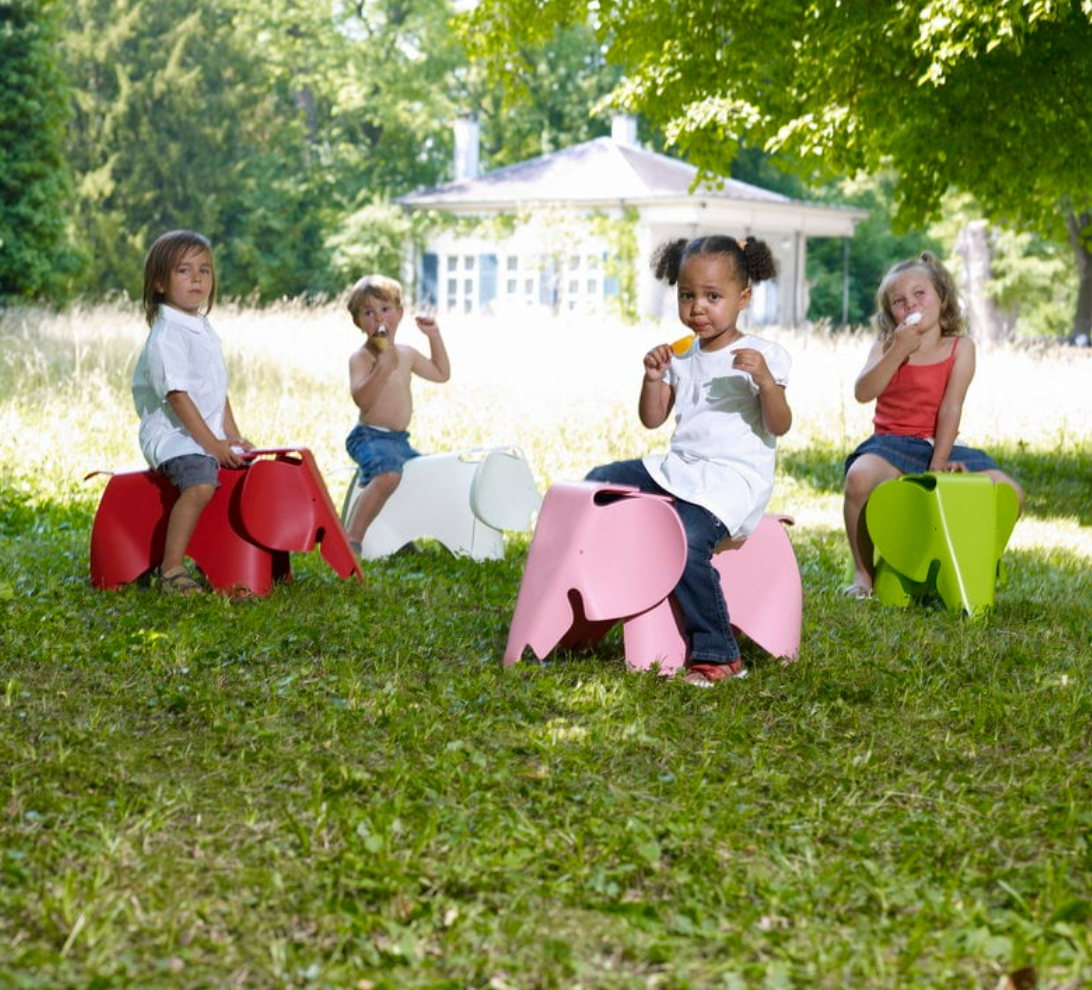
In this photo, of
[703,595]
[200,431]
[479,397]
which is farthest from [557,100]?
[703,595]

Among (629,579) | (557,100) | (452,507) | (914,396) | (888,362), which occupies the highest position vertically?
(557,100)

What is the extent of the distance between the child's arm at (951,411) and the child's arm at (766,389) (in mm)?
1613

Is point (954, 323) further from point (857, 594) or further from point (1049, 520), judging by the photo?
point (1049, 520)

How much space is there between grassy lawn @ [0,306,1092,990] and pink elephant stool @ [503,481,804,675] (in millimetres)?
123

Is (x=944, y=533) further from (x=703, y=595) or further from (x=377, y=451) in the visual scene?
(x=377, y=451)

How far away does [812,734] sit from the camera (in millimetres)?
3789

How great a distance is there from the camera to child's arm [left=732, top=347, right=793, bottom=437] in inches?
167

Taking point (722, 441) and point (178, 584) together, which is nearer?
point (722, 441)

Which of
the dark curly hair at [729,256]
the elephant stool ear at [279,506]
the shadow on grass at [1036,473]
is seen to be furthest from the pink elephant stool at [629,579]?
the shadow on grass at [1036,473]

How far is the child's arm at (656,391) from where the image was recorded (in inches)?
173

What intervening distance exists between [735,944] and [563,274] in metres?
30.5

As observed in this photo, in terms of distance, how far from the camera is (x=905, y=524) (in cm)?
557

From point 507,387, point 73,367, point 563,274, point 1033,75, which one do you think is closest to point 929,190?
point 1033,75

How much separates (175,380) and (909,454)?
111 inches
